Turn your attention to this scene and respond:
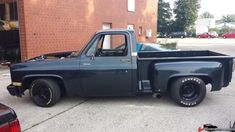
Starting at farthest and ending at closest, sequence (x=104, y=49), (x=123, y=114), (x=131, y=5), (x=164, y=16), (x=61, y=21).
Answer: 1. (x=164, y=16)
2. (x=131, y=5)
3. (x=61, y=21)
4. (x=104, y=49)
5. (x=123, y=114)

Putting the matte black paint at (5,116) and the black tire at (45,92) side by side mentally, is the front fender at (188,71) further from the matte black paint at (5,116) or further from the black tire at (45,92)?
the matte black paint at (5,116)

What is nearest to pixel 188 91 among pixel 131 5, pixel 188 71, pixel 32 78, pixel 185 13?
pixel 188 71

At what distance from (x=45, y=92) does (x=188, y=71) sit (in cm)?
331

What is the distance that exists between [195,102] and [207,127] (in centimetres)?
313

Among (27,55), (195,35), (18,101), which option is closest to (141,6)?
(27,55)

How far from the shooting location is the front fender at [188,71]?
5.94 meters

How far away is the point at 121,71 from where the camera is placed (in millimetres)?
6047

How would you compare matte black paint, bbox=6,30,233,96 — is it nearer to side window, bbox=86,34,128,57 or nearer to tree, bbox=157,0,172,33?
side window, bbox=86,34,128,57

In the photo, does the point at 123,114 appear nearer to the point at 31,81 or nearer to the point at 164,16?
the point at 31,81

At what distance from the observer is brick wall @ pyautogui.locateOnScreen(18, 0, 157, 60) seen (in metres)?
12.2

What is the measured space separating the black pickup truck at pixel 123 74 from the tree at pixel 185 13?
5533cm

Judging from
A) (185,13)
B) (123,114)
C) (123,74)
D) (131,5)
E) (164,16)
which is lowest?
(123,114)

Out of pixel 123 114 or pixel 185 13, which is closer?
pixel 123 114

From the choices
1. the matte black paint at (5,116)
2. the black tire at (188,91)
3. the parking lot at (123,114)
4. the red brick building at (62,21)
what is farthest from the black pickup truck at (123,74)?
the red brick building at (62,21)
